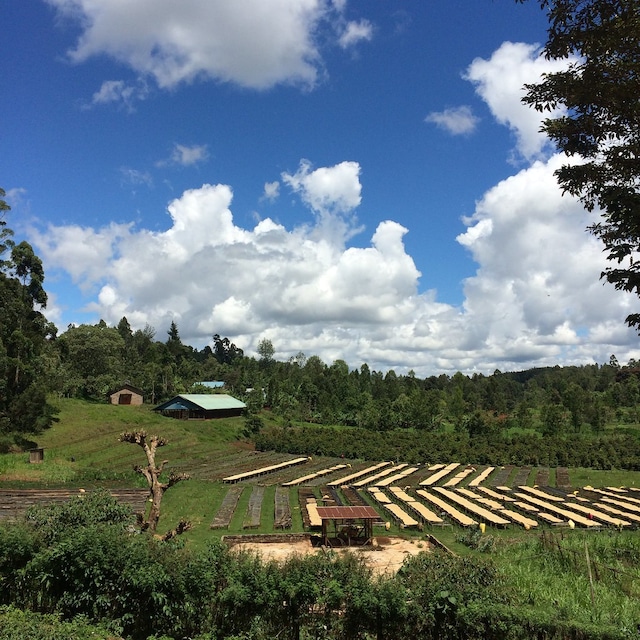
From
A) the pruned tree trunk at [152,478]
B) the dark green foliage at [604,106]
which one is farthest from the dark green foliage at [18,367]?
the dark green foliage at [604,106]

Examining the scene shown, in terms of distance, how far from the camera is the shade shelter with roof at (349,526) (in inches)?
736

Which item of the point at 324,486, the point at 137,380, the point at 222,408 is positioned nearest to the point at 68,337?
the point at 137,380

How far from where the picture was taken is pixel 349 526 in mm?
19047

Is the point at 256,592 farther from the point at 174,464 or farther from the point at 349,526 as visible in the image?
the point at 174,464

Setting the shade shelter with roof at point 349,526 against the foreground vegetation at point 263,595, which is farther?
the shade shelter with roof at point 349,526

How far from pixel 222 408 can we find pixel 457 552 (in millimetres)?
46435

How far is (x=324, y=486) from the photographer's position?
30.5m

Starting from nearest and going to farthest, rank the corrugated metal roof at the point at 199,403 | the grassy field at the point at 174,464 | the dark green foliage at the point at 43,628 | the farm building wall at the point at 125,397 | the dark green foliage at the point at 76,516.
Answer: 1. the dark green foliage at the point at 43,628
2. the dark green foliage at the point at 76,516
3. the grassy field at the point at 174,464
4. the corrugated metal roof at the point at 199,403
5. the farm building wall at the point at 125,397

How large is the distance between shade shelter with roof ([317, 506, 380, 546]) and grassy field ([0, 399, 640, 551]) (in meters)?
2.20

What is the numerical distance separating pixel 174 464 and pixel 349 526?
71.6 ft

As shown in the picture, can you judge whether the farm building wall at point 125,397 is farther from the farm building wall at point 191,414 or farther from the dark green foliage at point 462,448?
the dark green foliage at point 462,448

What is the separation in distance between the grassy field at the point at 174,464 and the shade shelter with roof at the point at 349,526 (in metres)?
2.20

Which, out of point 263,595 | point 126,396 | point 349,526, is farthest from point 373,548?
point 126,396

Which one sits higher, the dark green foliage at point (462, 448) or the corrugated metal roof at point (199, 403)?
the corrugated metal roof at point (199, 403)
